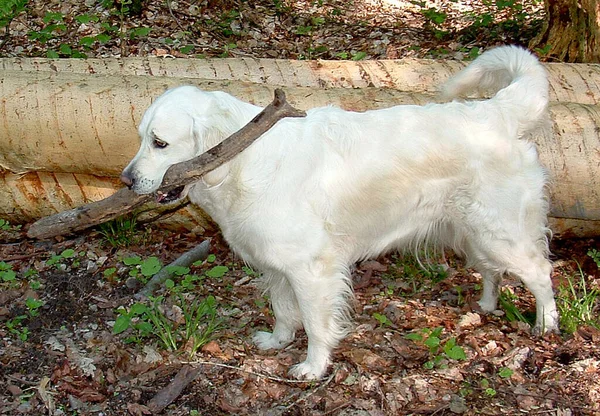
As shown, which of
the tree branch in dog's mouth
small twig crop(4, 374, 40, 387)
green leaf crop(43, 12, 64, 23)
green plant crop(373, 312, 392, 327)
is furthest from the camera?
green leaf crop(43, 12, 64, 23)

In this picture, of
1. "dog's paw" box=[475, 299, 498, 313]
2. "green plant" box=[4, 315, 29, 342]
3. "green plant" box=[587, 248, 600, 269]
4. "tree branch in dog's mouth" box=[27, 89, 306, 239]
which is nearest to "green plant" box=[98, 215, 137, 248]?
"green plant" box=[4, 315, 29, 342]

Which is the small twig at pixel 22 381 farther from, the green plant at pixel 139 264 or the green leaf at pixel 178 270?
the green leaf at pixel 178 270

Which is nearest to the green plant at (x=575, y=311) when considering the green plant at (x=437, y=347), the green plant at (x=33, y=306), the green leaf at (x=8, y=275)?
the green plant at (x=437, y=347)

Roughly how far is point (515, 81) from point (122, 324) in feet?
8.34

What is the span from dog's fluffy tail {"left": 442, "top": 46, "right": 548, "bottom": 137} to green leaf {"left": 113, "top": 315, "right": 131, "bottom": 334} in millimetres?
2257

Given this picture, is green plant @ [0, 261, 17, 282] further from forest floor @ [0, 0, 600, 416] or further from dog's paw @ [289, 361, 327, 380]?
dog's paw @ [289, 361, 327, 380]

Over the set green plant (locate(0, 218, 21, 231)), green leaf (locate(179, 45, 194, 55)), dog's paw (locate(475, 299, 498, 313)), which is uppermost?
green leaf (locate(179, 45, 194, 55))

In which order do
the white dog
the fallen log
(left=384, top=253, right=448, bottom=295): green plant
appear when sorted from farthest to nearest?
the fallen log → (left=384, top=253, right=448, bottom=295): green plant → the white dog

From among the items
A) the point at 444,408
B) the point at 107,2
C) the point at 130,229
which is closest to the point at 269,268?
the point at 444,408

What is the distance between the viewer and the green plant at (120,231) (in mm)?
5207

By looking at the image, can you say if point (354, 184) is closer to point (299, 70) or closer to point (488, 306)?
point (488, 306)

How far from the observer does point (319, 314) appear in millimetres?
3695

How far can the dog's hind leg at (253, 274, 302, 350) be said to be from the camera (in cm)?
403

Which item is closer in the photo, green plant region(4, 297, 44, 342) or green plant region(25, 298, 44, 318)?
green plant region(4, 297, 44, 342)
